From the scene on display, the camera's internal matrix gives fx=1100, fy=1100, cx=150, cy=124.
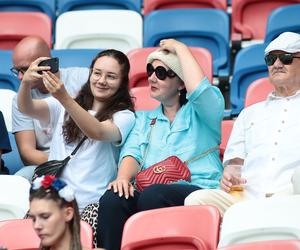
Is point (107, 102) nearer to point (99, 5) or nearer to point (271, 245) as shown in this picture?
point (271, 245)

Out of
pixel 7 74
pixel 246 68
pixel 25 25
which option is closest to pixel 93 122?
pixel 246 68

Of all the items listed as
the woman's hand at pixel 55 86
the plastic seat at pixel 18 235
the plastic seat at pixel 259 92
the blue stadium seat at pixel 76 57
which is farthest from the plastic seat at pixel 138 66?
the plastic seat at pixel 18 235

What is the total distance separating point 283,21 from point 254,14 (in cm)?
64

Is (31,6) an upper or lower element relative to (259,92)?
lower

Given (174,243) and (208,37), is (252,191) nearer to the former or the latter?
(174,243)

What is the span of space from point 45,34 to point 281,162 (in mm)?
2542

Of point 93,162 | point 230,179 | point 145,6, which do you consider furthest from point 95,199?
point 145,6

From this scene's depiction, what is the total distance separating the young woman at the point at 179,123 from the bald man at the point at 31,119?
0.54m

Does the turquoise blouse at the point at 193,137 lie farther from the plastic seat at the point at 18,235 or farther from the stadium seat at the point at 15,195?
the plastic seat at the point at 18,235

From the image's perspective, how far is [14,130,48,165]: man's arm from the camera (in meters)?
5.32

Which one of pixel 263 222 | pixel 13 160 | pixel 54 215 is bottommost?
pixel 13 160

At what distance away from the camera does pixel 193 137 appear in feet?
16.3

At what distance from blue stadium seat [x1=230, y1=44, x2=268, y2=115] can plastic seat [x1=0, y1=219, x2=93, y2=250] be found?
6.79 feet

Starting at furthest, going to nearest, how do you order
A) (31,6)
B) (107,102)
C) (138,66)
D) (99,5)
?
(31,6) < (99,5) < (138,66) < (107,102)
